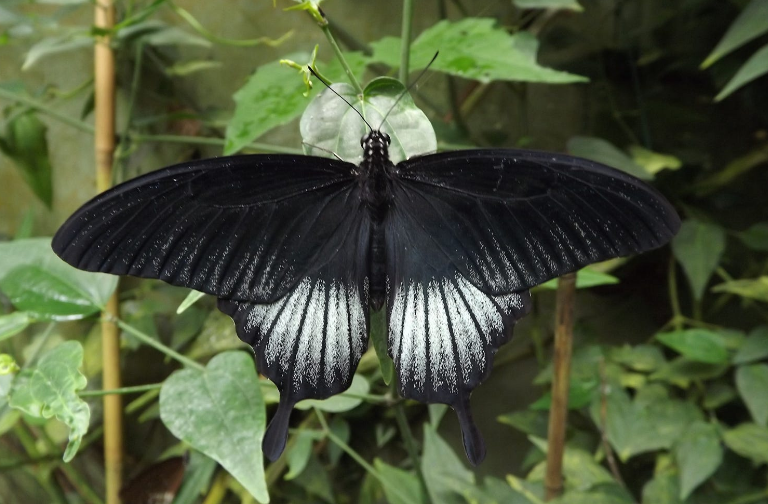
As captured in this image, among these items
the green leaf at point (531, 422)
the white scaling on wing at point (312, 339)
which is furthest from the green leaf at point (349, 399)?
the green leaf at point (531, 422)

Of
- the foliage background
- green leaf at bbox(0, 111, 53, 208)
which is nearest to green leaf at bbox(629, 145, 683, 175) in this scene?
the foliage background

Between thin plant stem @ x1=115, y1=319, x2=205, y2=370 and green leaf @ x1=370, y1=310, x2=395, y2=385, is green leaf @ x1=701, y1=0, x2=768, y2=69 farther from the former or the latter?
thin plant stem @ x1=115, y1=319, x2=205, y2=370

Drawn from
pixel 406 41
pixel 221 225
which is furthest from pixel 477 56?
pixel 221 225

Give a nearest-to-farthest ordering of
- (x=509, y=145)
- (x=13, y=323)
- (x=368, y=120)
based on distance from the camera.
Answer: (x=368, y=120) < (x=13, y=323) < (x=509, y=145)

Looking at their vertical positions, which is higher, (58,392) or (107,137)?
(107,137)

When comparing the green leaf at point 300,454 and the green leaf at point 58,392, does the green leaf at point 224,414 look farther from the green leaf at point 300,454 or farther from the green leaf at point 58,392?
the green leaf at point 300,454

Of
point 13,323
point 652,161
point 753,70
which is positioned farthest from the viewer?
point 652,161

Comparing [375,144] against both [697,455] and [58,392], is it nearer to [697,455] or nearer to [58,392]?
[58,392]
